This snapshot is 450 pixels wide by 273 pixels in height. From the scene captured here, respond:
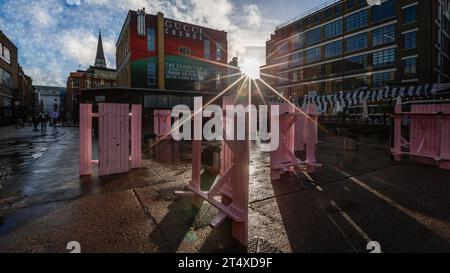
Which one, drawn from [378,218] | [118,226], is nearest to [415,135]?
[378,218]

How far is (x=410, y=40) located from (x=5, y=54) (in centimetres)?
5814

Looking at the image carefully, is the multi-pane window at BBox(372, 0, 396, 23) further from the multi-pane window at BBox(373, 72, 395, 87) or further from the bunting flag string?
the bunting flag string

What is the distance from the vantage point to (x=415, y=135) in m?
8.06

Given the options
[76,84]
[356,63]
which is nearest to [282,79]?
[356,63]

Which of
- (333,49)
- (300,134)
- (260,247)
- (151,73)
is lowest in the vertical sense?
(260,247)

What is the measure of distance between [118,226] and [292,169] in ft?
15.2

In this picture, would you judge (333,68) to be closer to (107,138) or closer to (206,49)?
(206,49)

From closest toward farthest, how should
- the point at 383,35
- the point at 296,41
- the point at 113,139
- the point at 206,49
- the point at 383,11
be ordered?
the point at 113,139 → the point at 383,35 → the point at 383,11 → the point at 206,49 → the point at 296,41

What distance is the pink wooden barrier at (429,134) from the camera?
7000 millimetres

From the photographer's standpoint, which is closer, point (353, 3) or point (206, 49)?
point (206, 49)

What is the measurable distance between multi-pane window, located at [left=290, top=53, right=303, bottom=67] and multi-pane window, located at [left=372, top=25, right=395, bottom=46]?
53.5 feet

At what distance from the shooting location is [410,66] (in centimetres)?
3325

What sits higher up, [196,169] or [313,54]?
[313,54]
